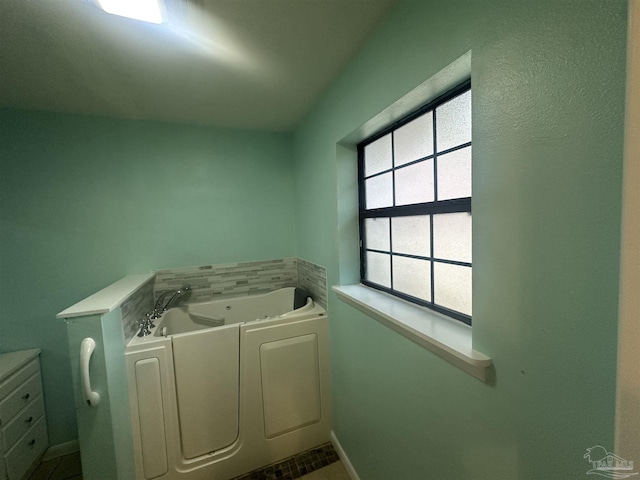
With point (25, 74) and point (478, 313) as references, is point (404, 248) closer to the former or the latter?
point (478, 313)

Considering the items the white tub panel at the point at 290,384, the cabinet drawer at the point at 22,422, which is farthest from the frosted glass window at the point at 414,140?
the cabinet drawer at the point at 22,422

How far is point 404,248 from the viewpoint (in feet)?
4.02

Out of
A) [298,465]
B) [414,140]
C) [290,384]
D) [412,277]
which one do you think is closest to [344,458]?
[298,465]

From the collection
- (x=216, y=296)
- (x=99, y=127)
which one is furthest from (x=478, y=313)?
(x=99, y=127)

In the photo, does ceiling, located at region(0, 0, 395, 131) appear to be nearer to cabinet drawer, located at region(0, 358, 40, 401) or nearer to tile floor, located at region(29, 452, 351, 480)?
cabinet drawer, located at region(0, 358, 40, 401)

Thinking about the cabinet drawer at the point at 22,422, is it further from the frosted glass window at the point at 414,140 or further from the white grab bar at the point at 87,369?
the frosted glass window at the point at 414,140

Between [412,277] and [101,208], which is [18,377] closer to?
[101,208]

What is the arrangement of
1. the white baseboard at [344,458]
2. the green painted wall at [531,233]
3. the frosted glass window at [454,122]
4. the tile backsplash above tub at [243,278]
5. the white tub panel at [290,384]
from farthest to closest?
the tile backsplash above tub at [243,278] → the white tub panel at [290,384] → the white baseboard at [344,458] → the frosted glass window at [454,122] → the green painted wall at [531,233]

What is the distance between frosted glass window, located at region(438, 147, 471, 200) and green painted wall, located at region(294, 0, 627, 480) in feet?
0.74

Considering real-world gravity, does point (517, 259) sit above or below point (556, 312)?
above

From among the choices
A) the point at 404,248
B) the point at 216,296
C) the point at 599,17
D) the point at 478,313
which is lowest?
the point at 216,296

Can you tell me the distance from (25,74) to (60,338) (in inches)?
68.8

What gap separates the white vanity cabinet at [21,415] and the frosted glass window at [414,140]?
2635 millimetres

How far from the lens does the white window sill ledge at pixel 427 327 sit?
0.69 m
